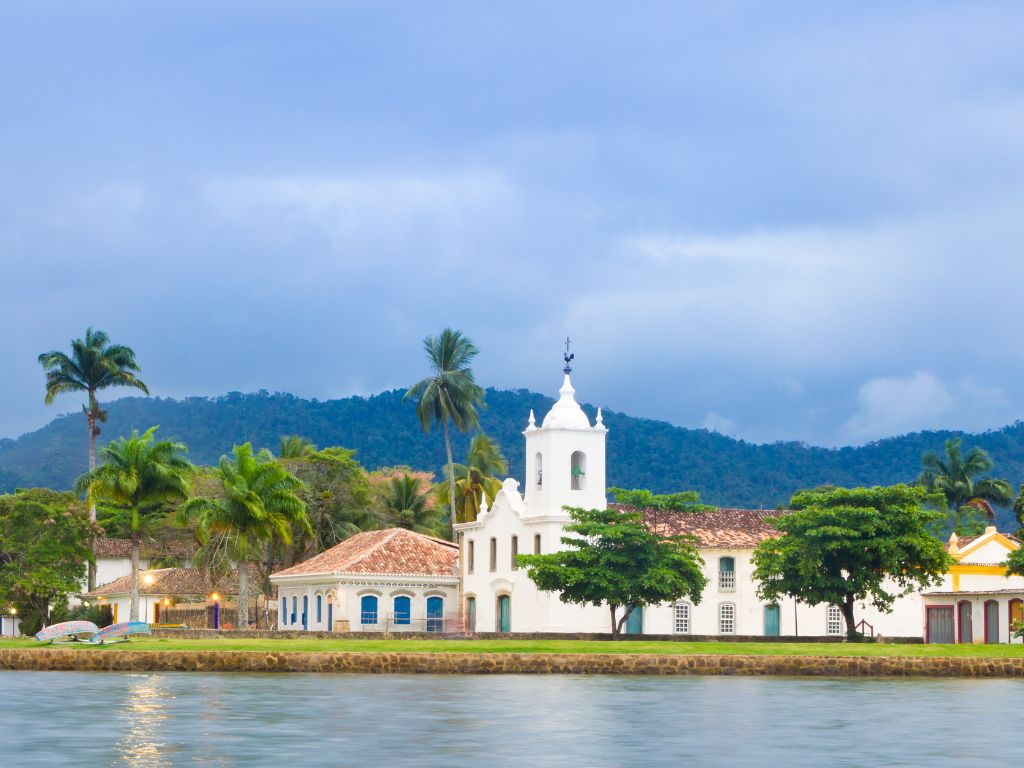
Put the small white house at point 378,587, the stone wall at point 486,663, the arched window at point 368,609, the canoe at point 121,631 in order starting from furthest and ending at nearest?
the arched window at point 368,609
the small white house at point 378,587
the canoe at point 121,631
the stone wall at point 486,663

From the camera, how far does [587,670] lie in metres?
49.2

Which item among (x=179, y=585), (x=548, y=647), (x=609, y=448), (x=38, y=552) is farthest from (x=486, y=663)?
(x=609, y=448)

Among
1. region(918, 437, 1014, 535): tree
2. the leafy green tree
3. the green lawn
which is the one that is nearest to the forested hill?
region(918, 437, 1014, 535): tree

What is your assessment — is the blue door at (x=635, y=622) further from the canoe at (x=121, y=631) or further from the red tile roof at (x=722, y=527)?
the canoe at (x=121, y=631)

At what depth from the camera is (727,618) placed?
70062mm

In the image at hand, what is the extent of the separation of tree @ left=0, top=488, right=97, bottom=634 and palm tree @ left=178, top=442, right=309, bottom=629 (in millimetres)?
7480

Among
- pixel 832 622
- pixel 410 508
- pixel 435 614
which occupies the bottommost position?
pixel 832 622

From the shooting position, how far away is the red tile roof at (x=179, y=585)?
84.6 m

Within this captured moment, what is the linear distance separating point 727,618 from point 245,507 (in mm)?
21220

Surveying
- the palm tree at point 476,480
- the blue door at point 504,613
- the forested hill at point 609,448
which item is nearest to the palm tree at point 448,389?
the palm tree at point 476,480

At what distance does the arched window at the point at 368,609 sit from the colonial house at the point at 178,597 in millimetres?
12157

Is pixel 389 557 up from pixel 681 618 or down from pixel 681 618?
up

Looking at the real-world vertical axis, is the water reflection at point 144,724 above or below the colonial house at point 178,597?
below

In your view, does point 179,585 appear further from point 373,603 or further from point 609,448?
point 609,448
